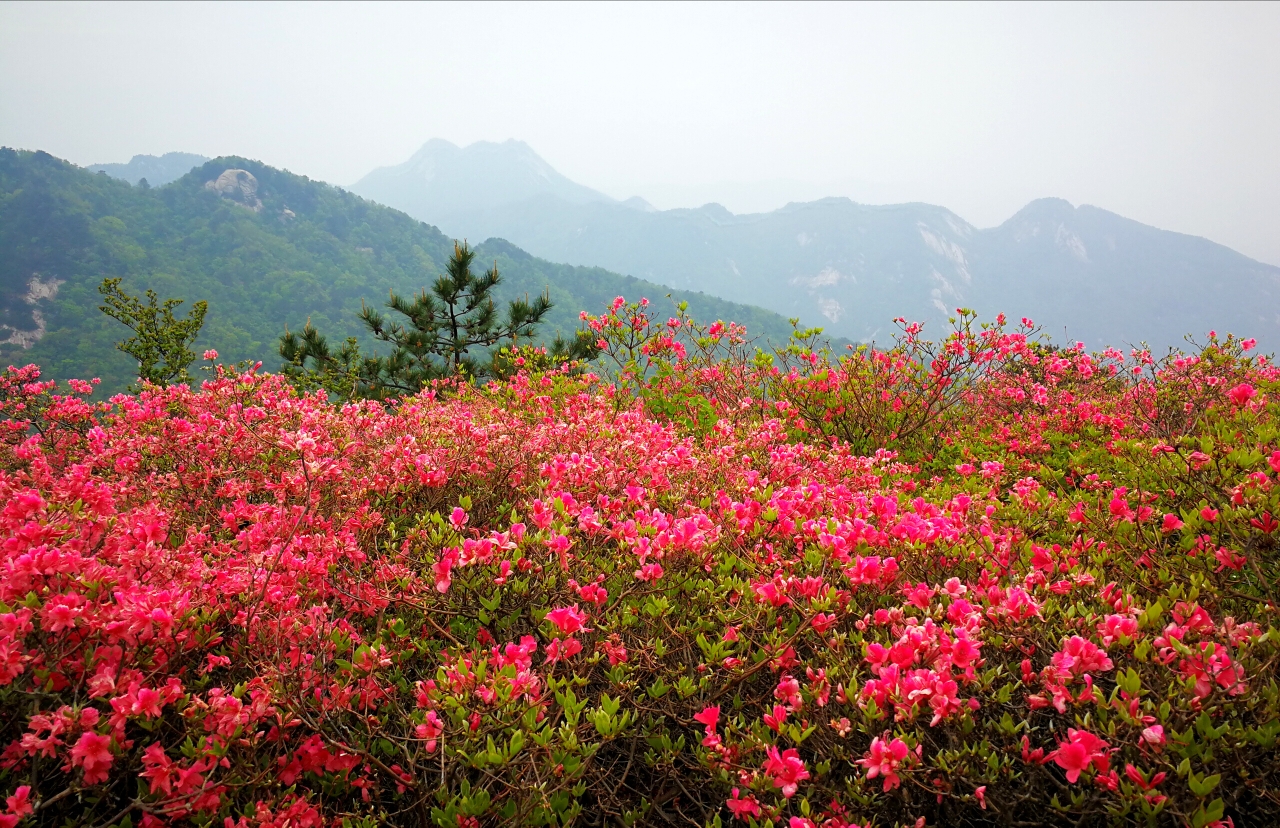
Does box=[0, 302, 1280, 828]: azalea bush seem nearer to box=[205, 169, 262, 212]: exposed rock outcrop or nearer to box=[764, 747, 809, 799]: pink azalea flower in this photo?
box=[764, 747, 809, 799]: pink azalea flower

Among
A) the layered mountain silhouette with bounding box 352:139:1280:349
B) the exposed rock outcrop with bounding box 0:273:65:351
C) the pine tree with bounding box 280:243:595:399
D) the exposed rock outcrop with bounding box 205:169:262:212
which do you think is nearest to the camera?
the pine tree with bounding box 280:243:595:399

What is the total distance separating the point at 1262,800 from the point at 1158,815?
42 cm

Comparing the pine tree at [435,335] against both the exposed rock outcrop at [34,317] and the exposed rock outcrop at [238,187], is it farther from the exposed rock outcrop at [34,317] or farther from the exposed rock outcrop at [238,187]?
the exposed rock outcrop at [238,187]

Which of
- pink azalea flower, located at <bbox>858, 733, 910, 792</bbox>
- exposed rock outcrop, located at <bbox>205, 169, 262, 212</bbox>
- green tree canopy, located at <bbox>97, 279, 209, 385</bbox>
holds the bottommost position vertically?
green tree canopy, located at <bbox>97, 279, 209, 385</bbox>

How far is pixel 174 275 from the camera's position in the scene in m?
65.8

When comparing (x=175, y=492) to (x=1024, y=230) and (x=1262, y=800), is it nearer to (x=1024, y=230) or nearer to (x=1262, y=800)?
(x=1262, y=800)

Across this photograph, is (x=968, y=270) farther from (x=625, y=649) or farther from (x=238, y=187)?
(x=625, y=649)

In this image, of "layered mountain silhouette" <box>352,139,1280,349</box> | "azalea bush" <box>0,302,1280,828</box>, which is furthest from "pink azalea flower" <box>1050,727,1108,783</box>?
"layered mountain silhouette" <box>352,139,1280,349</box>

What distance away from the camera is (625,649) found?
2143 mm

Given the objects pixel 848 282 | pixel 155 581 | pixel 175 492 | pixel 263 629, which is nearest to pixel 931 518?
pixel 263 629

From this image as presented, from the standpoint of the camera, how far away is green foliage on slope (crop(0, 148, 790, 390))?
2140 inches

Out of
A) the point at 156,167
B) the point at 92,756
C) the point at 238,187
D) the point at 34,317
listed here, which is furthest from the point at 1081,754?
the point at 156,167

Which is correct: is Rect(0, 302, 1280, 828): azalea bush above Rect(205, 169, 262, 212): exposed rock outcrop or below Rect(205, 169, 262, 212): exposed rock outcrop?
below

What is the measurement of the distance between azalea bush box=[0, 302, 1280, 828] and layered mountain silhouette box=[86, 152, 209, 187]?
8047 inches
